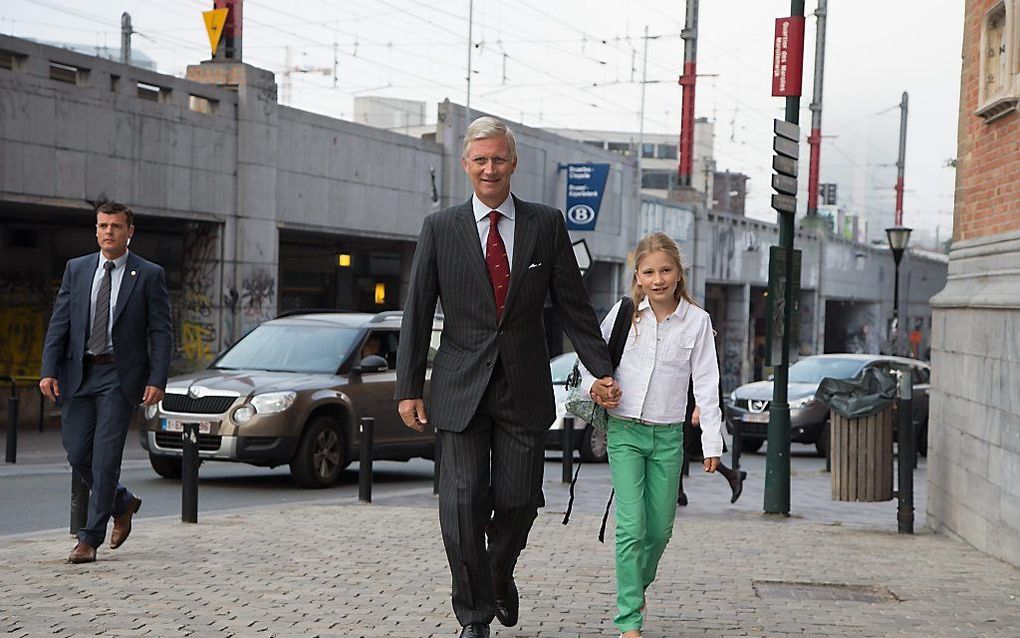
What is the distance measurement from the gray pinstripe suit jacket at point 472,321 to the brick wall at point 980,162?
5340mm

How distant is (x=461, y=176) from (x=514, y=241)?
27265mm

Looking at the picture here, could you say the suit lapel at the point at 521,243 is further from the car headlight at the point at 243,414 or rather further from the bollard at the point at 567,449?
the bollard at the point at 567,449

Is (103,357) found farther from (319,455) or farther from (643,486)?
(319,455)

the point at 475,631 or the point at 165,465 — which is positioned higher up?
the point at 475,631

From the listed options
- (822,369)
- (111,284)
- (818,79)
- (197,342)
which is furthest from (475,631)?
(818,79)

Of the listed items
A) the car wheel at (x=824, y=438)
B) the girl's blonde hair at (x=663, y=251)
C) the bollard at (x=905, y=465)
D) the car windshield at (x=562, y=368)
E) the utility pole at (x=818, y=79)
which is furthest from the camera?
the utility pole at (x=818, y=79)

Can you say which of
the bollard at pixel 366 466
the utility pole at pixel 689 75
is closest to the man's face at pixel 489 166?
the bollard at pixel 366 466

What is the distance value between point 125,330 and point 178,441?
6053 mm

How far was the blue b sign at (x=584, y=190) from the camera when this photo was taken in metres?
37.6

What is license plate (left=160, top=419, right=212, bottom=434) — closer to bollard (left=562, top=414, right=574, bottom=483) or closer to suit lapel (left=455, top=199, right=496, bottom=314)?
bollard (left=562, top=414, right=574, bottom=483)

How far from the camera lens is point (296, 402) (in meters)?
13.8

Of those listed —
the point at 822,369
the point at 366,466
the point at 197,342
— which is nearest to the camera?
the point at 366,466

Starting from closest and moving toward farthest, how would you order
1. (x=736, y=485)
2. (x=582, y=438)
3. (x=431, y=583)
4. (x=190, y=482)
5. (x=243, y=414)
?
(x=431, y=583) → (x=190, y=482) → (x=736, y=485) → (x=243, y=414) → (x=582, y=438)

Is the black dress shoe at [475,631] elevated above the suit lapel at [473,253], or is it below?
below
